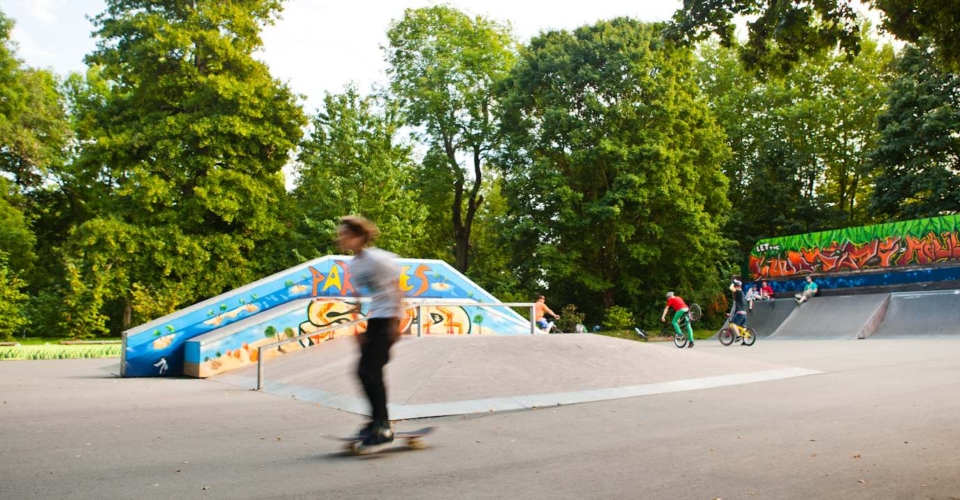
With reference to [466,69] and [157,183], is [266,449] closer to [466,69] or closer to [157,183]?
[157,183]

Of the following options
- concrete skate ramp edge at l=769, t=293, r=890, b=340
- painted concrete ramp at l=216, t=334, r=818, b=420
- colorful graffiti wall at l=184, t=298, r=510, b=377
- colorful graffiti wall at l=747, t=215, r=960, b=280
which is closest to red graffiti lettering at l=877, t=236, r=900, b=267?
colorful graffiti wall at l=747, t=215, r=960, b=280

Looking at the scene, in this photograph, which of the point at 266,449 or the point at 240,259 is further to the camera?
the point at 240,259

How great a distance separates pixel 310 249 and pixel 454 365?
23.9 m

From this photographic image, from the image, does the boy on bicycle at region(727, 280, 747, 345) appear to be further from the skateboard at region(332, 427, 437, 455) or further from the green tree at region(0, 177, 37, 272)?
the green tree at region(0, 177, 37, 272)

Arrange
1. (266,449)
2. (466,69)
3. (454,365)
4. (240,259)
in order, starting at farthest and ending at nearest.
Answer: (466,69) < (240,259) < (454,365) < (266,449)

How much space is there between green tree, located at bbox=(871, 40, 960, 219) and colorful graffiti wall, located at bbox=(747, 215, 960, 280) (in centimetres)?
580

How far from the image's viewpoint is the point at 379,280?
20.4 ft

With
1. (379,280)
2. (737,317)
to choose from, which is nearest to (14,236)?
(737,317)

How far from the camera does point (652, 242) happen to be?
118ft

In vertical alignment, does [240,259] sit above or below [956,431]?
above

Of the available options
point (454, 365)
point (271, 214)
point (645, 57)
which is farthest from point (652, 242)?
point (454, 365)

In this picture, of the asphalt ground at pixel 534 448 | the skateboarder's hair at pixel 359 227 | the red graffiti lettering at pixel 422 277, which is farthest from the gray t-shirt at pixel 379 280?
the red graffiti lettering at pixel 422 277

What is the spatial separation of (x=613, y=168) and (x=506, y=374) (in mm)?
26056

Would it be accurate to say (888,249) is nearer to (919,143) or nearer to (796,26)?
(919,143)
